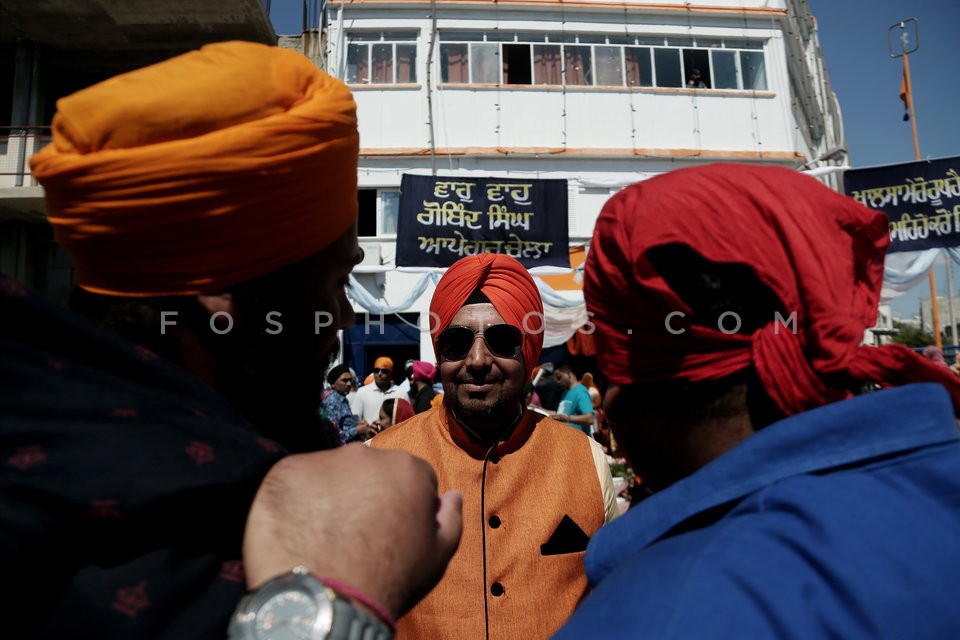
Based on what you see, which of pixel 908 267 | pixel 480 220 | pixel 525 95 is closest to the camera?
pixel 480 220

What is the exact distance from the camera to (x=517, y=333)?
272cm

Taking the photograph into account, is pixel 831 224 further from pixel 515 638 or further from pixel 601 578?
pixel 515 638

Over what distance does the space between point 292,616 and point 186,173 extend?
0.61 m

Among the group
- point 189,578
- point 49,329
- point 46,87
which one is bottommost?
point 189,578

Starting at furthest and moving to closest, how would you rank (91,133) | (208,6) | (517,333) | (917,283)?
(208,6) < (917,283) < (517,333) < (91,133)

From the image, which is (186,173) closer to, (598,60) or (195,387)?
(195,387)

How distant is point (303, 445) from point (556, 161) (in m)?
15.7

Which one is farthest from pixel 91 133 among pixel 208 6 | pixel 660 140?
pixel 660 140

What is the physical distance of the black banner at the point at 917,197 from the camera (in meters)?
8.91

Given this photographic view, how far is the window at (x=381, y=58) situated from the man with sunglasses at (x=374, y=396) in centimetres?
1002

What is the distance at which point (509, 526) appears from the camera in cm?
220

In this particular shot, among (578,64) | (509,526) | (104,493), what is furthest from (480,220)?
(578,64)

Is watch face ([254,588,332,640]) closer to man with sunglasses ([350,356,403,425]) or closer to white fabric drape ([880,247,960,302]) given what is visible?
man with sunglasses ([350,356,403,425])

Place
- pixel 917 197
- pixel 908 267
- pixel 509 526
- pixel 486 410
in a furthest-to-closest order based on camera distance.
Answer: pixel 908 267 < pixel 917 197 < pixel 486 410 < pixel 509 526
